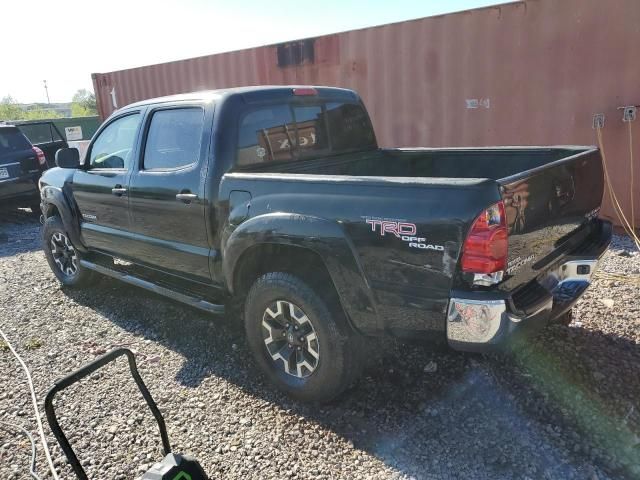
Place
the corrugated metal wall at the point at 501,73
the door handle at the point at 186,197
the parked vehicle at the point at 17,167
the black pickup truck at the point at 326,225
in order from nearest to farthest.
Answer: the black pickup truck at the point at 326,225 < the door handle at the point at 186,197 < the corrugated metal wall at the point at 501,73 < the parked vehicle at the point at 17,167

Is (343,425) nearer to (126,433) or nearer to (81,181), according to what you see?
(126,433)

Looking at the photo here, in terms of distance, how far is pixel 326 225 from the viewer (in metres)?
2.54

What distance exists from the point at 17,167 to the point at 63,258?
13.8 feet

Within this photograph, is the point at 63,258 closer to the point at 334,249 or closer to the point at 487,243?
the point at 334,249

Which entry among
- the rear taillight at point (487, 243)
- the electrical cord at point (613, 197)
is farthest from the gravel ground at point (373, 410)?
the electrical cord at point (613, 197)

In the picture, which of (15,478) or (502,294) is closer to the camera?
(502,294)

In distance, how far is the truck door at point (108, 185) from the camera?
3967 mm

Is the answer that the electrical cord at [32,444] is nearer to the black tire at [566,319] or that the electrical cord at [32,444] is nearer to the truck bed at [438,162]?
the truck bed at [438,162]

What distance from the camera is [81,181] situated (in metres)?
4.46

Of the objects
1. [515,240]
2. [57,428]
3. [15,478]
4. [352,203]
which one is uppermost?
[352,203]

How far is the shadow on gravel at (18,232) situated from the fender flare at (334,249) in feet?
18.6

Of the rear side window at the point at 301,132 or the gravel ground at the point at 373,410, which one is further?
the rear side window at the point at 301,132

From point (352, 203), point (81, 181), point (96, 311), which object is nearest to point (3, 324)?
point (96, 311)

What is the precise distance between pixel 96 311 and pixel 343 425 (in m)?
2.84
